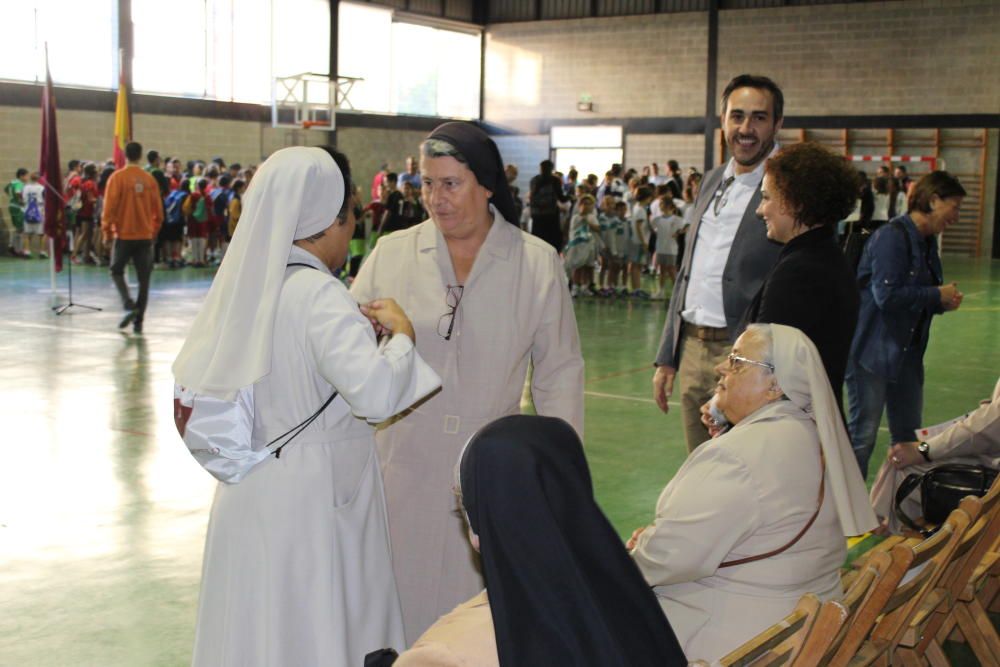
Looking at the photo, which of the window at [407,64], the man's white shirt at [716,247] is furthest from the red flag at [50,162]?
the window at [407,64]

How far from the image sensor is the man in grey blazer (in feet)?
11.8

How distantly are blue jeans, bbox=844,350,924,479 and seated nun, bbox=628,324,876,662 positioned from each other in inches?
107

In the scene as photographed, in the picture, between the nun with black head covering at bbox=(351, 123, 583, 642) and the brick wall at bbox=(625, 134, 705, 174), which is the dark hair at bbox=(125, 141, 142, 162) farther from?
the brick wall at bbox=(625, 134, 705, 174)

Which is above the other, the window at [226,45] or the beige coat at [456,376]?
the window at [226,45]

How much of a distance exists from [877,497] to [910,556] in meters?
2.42

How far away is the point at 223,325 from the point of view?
2268 millimetres

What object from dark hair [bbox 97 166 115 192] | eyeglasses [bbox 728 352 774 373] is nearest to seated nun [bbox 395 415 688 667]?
eyeglasses [bbox 728 352 774 373]

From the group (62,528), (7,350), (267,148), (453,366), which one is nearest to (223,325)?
(453,366)

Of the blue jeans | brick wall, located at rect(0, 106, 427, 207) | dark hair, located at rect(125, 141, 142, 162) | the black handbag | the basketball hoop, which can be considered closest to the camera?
the black handbag

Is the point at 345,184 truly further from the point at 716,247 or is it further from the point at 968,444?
the point at 968,444

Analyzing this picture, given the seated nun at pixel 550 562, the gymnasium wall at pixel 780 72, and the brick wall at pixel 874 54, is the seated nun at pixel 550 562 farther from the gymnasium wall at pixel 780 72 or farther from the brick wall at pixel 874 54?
the brick wall at pixel 874 54

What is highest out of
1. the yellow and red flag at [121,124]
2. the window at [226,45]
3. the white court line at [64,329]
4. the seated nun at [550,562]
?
the window at [226,45]

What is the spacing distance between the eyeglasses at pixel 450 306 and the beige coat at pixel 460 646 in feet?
3.71

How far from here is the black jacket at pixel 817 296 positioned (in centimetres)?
322
